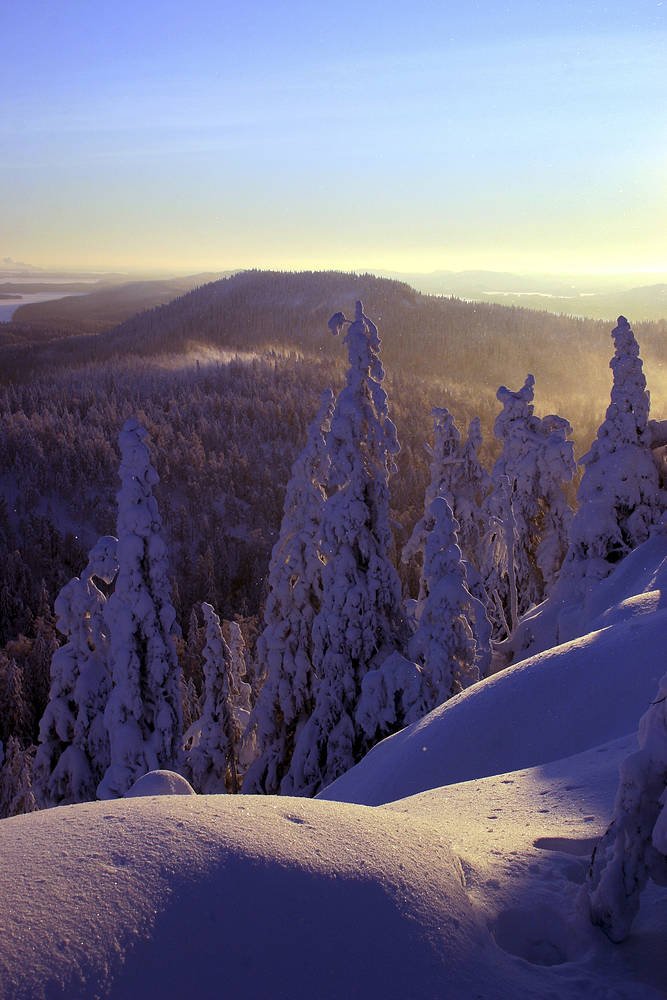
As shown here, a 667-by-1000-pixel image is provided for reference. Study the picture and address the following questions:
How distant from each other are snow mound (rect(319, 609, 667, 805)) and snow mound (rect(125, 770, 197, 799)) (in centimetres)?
285

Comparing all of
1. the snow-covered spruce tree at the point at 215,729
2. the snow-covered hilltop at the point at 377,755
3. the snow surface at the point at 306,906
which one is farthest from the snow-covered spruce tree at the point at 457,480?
the snow surface at the point at 306,906

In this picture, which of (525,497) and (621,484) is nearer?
(621,484)

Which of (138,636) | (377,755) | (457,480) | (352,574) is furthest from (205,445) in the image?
(377,755)

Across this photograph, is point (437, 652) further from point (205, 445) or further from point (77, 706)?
point (205, 445)

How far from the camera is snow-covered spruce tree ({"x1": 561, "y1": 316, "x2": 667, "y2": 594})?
58.9 feet

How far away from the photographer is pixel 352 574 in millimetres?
16375

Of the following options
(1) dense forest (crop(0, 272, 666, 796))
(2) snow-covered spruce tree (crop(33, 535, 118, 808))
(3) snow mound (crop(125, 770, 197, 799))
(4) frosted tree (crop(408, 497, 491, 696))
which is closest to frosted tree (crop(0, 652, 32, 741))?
(1) dense forest (crop(0, 272, 666, 796))

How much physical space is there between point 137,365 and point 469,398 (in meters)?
99.3

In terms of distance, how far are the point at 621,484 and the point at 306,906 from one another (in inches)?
659

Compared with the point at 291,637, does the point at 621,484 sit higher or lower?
higher

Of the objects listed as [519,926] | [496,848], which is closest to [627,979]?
[519,926]

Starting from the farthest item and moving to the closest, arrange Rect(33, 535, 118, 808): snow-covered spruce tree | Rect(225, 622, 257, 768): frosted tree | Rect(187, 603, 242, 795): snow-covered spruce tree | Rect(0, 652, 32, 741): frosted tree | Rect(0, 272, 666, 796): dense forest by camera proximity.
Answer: Rect(0, 272, 666, 796): dense forest, Rect(0, 652, 32, 741): frosted tree, Rect(225, 622, 257, 768): frosted tree, Rect(187, 603, 242, 795): snow-covered spruce tree, Rect(33, 535, 118, 808): snow-covered spruce tree

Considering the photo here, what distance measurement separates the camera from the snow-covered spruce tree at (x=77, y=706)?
56.1ft

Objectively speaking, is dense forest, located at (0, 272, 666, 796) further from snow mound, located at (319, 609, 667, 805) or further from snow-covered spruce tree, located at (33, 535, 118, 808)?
snow mound, located at (319, 609, 667, 805)
